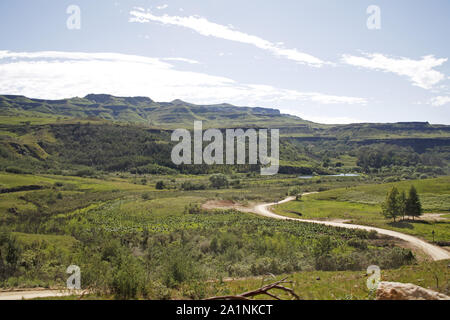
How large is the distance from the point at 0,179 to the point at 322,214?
87929 millimetres

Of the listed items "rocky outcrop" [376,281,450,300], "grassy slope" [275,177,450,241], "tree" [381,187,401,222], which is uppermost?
"rocky outcrop" [376,281,450,300]

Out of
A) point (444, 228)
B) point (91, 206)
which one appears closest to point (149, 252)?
point (91, 206)

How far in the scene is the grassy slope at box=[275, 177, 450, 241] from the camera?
4947 cm

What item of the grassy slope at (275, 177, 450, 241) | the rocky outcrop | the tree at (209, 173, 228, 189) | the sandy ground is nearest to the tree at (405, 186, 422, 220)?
the grassy slope at (275, 177, 450, 241)

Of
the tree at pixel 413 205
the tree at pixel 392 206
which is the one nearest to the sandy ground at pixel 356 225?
the tree at pixel 413 205

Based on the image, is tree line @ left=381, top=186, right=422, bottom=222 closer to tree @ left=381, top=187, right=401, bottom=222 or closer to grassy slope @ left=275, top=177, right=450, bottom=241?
tree @ left=381, top=187, right=401, bottom=222

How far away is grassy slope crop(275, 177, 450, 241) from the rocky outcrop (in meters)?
40.5

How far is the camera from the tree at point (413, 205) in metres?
55.2

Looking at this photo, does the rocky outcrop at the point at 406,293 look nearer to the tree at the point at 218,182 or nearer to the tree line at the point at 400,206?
the tree line at the point at 400,206

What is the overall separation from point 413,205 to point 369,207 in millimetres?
17729

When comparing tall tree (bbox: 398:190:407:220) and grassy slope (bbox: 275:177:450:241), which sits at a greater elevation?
tall tree (bbox: 398:190:407:220)

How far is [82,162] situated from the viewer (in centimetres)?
15675

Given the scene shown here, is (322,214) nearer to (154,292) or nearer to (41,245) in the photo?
(41,245)

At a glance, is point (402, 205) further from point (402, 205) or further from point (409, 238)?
point (409, 238)
